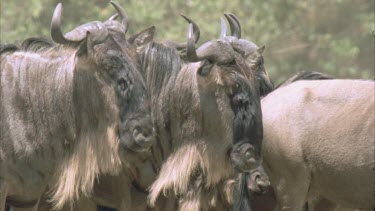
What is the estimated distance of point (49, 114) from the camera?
9414 millimetres

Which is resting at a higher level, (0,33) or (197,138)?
(197,138)

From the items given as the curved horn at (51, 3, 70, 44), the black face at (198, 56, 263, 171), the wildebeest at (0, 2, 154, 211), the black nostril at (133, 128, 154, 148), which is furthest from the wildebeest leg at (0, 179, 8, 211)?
the black face at (198, 56, 263, 171)

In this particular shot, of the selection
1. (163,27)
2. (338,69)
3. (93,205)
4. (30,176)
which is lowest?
(338,69)

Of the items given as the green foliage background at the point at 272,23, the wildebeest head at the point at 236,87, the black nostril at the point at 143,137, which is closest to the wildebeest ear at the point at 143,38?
the wildebeest head at the point at 236,87

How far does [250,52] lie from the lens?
435 inches

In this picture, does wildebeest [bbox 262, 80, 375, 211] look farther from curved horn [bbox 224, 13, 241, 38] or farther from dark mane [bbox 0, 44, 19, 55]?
dark mane [bbox 0, 44, 19, 55]

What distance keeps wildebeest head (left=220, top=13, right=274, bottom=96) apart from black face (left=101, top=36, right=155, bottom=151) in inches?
51.6

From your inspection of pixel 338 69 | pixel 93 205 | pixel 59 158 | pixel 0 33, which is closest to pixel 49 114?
pixel 59 158

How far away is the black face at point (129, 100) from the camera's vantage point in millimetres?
9202

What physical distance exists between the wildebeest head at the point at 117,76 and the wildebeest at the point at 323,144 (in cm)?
147

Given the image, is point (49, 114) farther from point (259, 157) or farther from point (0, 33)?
point (0, 33)

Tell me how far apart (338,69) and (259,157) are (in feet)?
52.1

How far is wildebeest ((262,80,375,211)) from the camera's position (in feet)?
32.1

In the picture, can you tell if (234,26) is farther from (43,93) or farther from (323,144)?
(43,93)
